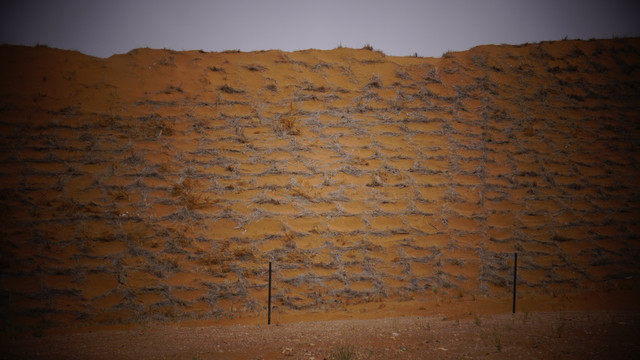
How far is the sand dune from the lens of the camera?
654 cm

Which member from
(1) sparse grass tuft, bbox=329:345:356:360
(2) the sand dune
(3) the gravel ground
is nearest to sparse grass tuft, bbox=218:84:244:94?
(2) the sand dune

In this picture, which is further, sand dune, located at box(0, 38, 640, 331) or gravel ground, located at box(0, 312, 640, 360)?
sand dune, located at box(0, 38, 640, 331)

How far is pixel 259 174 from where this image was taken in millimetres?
8062

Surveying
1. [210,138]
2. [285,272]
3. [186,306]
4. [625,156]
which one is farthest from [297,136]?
[625,156]

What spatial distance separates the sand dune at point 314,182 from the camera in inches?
258

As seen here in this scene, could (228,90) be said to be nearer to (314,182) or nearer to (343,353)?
(314,182)

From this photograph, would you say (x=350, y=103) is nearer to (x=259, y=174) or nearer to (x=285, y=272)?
(x=259, y=174)

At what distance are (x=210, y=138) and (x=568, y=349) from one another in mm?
7267

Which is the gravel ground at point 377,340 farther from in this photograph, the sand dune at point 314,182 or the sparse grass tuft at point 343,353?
the sand dune at point 314,182

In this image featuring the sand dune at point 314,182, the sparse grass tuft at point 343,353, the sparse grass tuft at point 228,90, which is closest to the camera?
the sparse grass tuft at point 343,353

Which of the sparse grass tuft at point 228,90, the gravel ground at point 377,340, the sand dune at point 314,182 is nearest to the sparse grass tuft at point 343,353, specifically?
the gravel ground at point 377,340

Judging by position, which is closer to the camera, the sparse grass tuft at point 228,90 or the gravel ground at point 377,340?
the gravel ground at point 377,340

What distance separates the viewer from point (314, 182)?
8.06 metres

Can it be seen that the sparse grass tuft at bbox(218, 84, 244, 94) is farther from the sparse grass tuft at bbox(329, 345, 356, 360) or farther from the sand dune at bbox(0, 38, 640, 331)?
the sparse grass tuft at bbox(329, 345, 356, 360)
